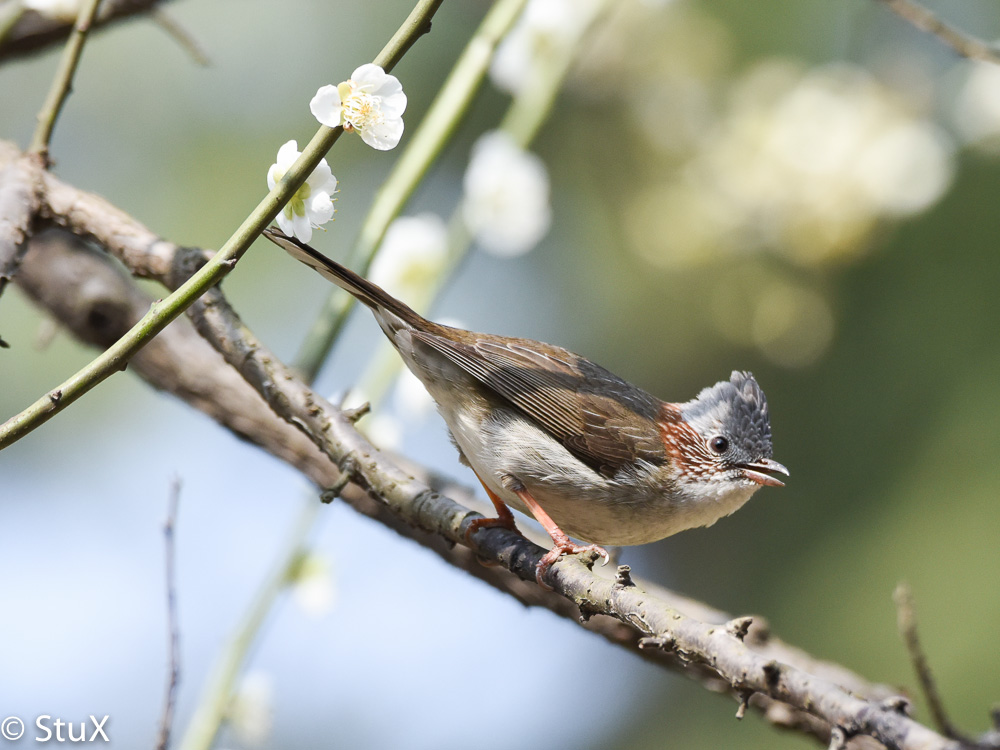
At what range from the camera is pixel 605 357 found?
7367 mm

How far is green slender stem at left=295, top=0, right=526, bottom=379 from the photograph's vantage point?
2.81 m

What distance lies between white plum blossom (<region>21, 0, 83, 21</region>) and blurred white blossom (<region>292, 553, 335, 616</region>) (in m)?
1.92

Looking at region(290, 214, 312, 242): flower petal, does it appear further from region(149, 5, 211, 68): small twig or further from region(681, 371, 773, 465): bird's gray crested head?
region(681, 371, 773, 465): bird's gray crested head

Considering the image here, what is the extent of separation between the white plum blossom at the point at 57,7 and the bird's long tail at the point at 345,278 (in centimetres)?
111

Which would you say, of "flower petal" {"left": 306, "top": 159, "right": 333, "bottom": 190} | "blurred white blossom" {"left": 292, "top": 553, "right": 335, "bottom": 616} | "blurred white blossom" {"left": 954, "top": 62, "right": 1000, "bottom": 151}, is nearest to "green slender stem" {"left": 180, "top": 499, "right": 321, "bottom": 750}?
"blurred white blossom" {"left": 292, "top": 553, "right": 335, "bottom": 616}

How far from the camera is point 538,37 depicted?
339 cm

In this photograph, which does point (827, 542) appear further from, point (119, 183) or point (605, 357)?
point (119, 183)

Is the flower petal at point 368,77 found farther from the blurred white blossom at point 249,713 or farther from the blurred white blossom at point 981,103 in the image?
the blurred white blossom at point 981,103

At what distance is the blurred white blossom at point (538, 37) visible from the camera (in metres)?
3.37

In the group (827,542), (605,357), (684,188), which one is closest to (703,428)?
(684,188)

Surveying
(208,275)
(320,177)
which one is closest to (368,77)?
(320,177)

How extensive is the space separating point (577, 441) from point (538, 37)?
150cm

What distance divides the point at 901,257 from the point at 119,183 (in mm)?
5644

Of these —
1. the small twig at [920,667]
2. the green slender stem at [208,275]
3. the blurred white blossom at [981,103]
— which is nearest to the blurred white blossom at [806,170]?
the blurred white blossom at [981,103]
